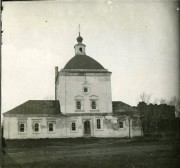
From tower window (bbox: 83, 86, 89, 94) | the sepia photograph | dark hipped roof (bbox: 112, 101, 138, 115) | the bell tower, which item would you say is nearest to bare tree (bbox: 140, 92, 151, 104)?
the sepia photograph

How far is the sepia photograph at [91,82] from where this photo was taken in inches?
168

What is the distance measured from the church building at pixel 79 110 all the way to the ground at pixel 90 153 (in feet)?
0.32

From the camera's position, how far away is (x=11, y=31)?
14.1ft

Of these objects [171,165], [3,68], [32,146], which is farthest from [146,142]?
[3,68]

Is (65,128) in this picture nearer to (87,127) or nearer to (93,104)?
(87,127)

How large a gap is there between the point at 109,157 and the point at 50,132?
0.79 meters

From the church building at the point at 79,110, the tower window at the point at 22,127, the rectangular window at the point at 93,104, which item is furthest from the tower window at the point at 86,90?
the tower window at the point at 22,127

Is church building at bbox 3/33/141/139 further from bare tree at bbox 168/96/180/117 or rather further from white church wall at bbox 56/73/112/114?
bare tree at bbox 168/96/180/117

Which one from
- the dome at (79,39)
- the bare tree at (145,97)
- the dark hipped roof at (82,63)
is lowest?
the bare tree at (145,97)

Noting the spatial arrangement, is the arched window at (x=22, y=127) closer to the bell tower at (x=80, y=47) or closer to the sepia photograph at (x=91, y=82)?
the sepia photograph at (x=91, y=82)

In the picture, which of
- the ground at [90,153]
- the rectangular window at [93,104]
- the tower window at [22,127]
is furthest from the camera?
the rectangular window at [93,104]

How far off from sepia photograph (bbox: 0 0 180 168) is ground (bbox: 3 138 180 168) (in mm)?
12

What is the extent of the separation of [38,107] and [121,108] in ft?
3.43

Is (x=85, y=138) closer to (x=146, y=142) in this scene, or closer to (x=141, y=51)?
(x=146, y=142)
